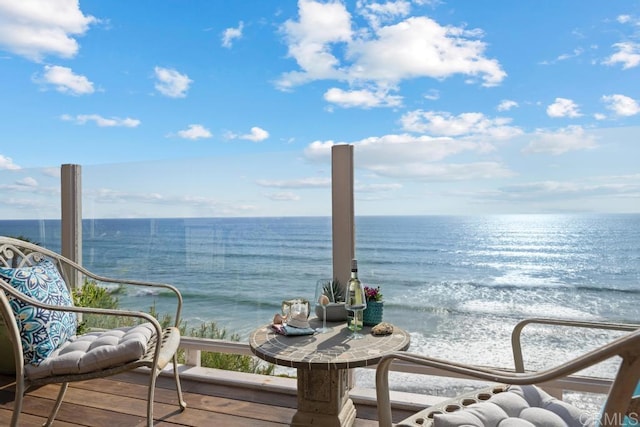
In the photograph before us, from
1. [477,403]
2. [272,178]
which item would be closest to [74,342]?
[272,178]

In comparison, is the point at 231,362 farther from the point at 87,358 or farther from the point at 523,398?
the point at 523,398

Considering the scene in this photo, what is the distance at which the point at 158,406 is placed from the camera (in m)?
2.22

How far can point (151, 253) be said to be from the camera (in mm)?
3094

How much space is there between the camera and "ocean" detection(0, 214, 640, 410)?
2.19 m

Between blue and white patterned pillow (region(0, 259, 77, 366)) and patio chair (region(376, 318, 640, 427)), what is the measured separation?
58.3 inches

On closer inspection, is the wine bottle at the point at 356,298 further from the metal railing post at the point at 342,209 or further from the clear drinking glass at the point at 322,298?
the metal railing post at the point at 342,209

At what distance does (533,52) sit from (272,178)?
5336mm

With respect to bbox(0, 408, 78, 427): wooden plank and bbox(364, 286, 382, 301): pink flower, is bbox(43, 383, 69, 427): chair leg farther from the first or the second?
bbox(364, 286, 382, 301): pink flower

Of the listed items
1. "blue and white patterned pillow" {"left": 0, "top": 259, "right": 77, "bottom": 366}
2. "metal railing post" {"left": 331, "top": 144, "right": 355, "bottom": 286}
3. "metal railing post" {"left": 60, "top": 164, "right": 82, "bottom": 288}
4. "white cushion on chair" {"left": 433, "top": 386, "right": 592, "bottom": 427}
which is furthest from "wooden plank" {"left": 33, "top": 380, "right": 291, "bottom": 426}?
"white cushion on chair" {"left": 433, "top": 386, "right": 592, "bottom": 427}

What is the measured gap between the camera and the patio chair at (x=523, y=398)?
71cm

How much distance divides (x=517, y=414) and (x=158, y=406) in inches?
73.2

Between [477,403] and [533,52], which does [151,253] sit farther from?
[533,52]

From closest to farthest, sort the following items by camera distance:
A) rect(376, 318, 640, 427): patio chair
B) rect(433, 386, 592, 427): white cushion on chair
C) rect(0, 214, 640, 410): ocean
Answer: rect(376, 318, 640, 427): patio chair < rect(433, 386, 592, 427): white cushion on chair < rect(0, 214, 640, 410): ocean

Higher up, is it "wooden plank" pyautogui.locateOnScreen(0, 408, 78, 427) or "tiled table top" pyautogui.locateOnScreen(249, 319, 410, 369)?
"tiled table top" pyautogui.locateOnScreen(249, 319, 410, 369)
